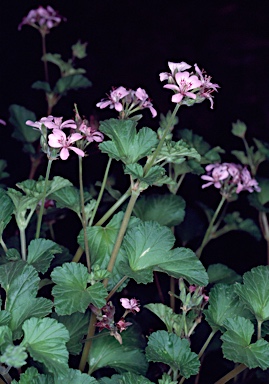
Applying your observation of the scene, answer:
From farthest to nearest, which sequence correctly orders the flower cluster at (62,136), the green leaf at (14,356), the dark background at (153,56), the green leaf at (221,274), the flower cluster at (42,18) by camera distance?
the dark background at (153,56), the flower cluster at (42,18), the green leaf at (221,274), the flower cluster at (62,136), the green leaf at (14,356)

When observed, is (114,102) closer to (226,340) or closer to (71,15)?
(226,340)

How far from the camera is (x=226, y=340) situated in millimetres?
976

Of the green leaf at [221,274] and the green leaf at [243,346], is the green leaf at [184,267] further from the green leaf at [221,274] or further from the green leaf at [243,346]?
the green leaf at [221,274]

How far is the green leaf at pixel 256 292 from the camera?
1.02 meters

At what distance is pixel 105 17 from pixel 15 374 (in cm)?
158

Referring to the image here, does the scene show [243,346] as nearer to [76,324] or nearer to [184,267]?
[184,267]

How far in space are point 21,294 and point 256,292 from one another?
0.37 meters

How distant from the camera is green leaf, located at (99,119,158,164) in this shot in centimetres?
107

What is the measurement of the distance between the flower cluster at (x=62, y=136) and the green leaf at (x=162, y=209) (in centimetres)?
32

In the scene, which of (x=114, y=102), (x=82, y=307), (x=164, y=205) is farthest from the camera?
(x=164, y=205)

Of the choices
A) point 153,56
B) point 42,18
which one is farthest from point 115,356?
point 153,56

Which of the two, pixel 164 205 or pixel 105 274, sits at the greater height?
pixel 105 274

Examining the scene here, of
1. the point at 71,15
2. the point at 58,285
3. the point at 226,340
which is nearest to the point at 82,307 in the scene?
the point at 58,285

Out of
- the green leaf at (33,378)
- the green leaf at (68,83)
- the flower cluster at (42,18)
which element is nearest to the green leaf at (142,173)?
the green leaf at (33,378)
